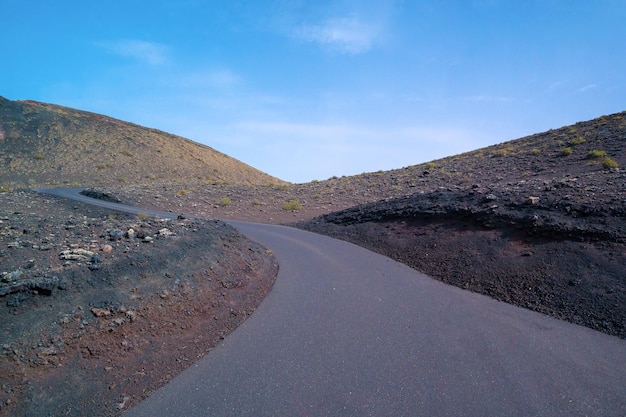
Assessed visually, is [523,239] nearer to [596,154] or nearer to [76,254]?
[76,254]

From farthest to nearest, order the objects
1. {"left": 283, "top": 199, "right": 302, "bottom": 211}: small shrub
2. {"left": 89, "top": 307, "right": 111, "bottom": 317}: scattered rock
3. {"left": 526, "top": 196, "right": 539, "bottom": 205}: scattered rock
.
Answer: {"left": 283, "top": 199, "right": 302, "bottom": 211}: small shrub < {"left": 526, "top": 196, "right": 539, "bottom": 205}: scattered rock < {"left": 89, "top": 307, "right": 111, "bottom": 317}: scattered rock

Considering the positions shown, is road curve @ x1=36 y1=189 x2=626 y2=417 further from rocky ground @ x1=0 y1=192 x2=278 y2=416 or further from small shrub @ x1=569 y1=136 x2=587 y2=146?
small shrub @ x1=569 y1=136 x2=587 y2=146

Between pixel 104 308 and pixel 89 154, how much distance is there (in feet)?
185

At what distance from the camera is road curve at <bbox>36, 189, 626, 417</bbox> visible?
14.7ft

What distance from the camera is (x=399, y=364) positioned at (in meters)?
5.46

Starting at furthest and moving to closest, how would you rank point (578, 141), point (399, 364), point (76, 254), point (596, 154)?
point (578, 141) < point (596, 154) < point (76, 254) < point (399, 364)

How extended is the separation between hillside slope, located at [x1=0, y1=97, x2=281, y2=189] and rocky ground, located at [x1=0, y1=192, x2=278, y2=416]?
3965 centimetres

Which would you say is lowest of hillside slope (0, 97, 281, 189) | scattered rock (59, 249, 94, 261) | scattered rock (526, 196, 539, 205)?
scattered rock (59, 249, 94, 261)

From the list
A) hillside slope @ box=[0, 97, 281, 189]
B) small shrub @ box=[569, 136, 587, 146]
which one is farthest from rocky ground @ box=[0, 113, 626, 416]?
hillside slope @ box=[0, 97, 281, 189]

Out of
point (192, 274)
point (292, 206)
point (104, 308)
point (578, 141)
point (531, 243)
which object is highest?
point (578, 141)

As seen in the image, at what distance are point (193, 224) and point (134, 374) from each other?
739 centimetres

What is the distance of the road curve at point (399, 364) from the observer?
4.47 m

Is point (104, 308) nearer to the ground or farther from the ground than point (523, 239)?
nearer to the ground

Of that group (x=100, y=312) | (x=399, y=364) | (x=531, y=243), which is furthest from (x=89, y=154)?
(x=399, y=364)
